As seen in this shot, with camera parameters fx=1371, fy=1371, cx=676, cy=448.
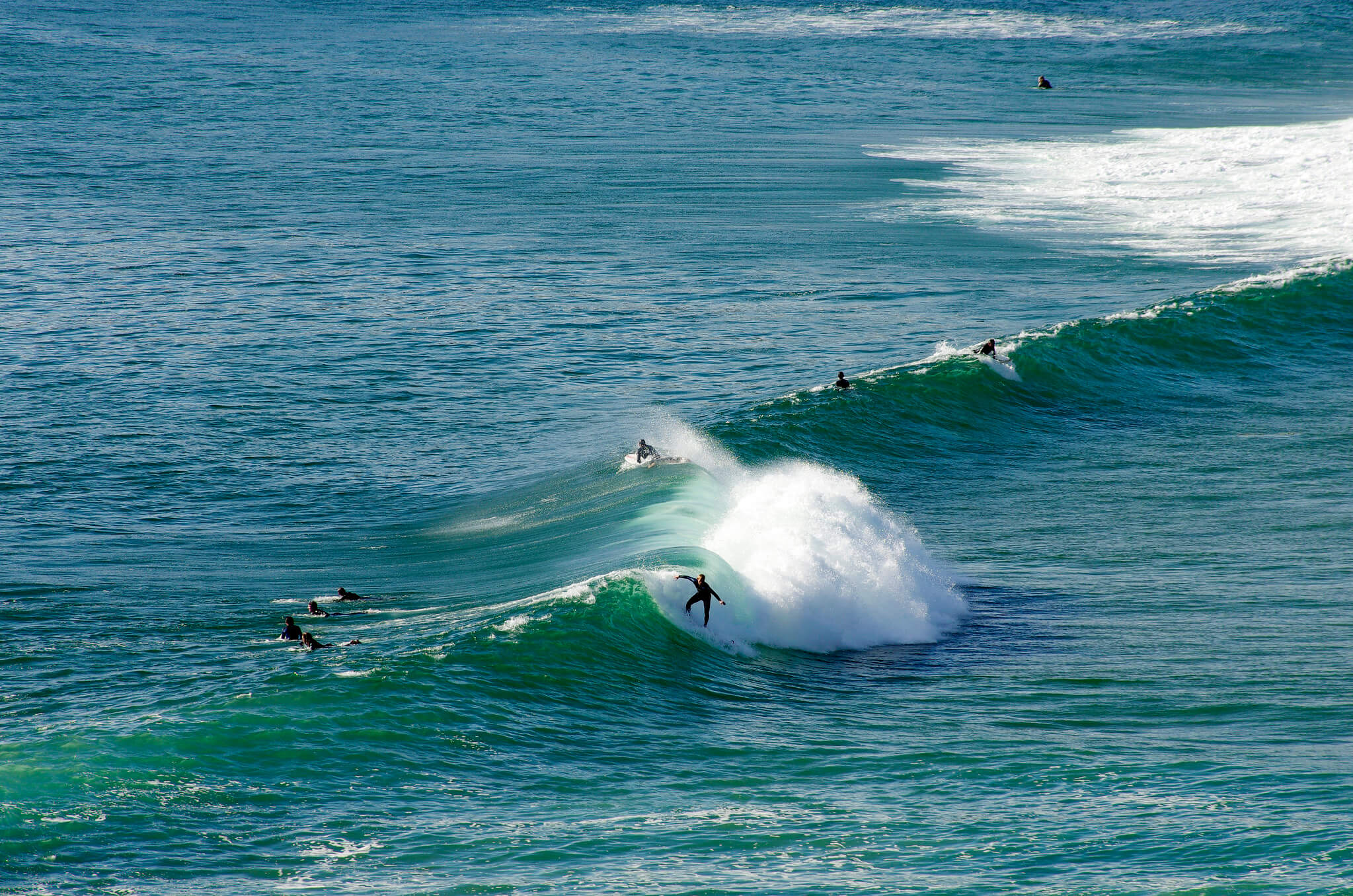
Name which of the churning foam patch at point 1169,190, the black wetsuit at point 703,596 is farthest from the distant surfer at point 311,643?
the churning foam patch at point 1169,190

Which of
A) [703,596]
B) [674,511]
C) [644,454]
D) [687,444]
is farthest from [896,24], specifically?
[703,596]

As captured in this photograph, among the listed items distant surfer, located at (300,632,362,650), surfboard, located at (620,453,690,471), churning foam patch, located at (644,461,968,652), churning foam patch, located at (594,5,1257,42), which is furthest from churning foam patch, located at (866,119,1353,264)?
churning foam patch, located at (594,5,1257,42)

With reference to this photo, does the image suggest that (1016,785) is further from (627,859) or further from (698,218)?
(698,218)

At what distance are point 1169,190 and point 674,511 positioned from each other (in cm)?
3699

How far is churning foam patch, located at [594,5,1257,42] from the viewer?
10544 cm

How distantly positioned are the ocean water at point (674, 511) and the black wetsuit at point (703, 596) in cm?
24

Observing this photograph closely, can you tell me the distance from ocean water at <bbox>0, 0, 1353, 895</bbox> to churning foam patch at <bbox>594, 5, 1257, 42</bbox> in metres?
45.4

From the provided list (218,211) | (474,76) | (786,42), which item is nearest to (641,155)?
(218,211)

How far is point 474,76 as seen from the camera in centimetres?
8138

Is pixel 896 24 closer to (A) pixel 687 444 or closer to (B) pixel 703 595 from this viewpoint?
(A) pixel 687 444

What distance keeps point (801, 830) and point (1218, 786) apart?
15.4 feet

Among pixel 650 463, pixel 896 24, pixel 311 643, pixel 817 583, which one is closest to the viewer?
pixel 311 643

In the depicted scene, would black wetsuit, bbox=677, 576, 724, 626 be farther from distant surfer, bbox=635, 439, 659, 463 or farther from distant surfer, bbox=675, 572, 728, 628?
distant surfer, bbox=635, 439, 659, 463

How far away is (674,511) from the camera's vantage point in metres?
24.3
